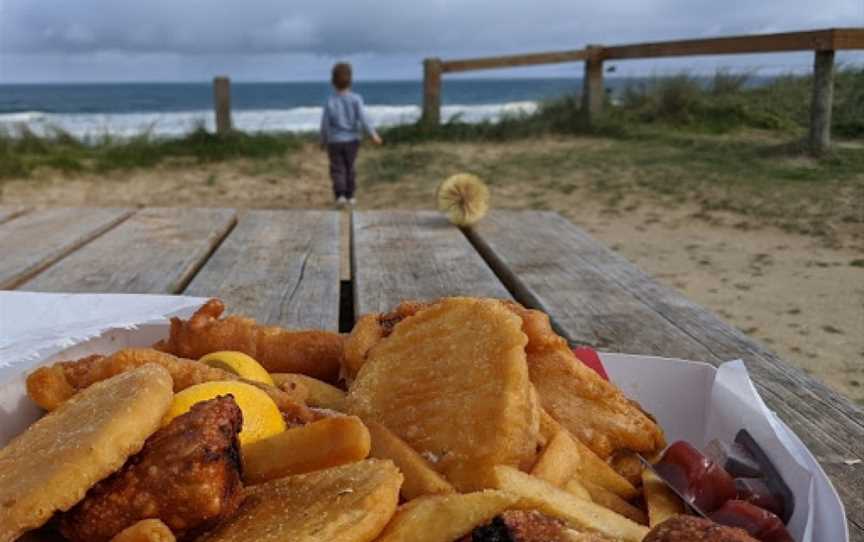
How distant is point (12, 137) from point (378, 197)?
20.1 ft

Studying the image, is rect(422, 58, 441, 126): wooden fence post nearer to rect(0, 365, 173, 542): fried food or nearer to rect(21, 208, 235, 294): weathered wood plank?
rect(21, 208, 235, 294): weathered wood plank

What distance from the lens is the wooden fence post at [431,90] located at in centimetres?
1331

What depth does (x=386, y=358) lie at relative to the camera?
1187 mm

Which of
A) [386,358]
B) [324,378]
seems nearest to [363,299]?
[324,378]

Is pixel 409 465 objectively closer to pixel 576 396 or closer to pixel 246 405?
pixel 246 405

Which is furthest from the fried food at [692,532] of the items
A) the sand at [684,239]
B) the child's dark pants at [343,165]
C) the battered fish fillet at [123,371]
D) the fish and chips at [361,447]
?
the child's dark pants at [343,165]

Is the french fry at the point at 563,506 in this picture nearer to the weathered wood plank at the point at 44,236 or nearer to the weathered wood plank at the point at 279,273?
the weathered wood plank at the point at 279,273

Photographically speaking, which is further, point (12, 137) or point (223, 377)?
point (12, 137)

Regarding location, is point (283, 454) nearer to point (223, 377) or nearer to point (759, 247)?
point (223, 377)

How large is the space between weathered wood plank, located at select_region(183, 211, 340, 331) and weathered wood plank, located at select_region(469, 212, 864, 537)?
54 centimetres

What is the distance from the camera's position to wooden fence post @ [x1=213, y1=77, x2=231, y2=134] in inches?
506

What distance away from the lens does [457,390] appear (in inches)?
42.2

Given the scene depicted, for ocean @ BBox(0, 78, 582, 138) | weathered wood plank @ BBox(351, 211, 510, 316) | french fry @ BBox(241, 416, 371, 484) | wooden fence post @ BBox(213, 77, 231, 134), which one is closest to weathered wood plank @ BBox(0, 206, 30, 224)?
weathered wood plank @ BBox(351, 211, 510, 316)

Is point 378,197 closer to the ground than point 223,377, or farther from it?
closer to the ground
